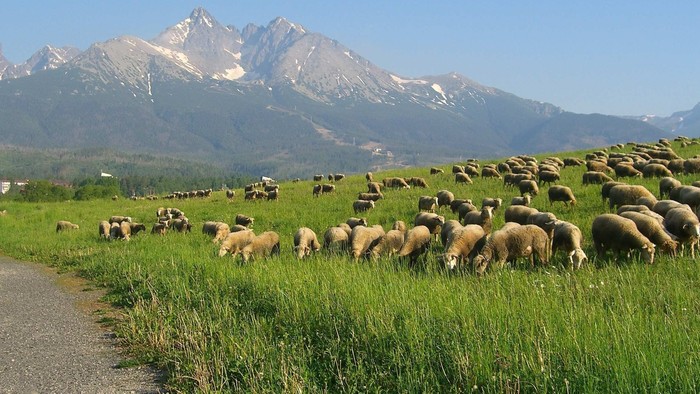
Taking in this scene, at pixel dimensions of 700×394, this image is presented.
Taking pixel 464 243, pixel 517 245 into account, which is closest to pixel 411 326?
pixel 517 245

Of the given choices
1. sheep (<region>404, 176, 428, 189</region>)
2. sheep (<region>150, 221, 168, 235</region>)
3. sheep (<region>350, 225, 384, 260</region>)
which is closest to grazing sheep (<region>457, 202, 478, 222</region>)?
sheep (<region>350, 225, 384, 260</region>)

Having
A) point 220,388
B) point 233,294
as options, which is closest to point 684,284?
point 220,388

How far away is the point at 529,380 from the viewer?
6.13 m

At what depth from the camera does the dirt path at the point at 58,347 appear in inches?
317

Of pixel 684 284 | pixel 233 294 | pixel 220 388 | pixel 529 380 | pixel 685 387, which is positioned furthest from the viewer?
pixel 233 294

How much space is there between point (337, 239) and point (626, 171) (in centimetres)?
1778

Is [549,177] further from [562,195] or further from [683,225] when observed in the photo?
[683,225]

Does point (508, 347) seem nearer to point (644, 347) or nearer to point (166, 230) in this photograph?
point (644, 347)

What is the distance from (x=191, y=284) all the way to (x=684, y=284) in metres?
9.78

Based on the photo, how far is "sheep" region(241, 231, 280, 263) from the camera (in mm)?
15908

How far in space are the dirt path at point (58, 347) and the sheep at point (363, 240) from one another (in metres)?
6.60

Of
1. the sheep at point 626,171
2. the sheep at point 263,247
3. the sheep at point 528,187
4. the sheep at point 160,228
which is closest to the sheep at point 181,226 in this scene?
the sheep at point 160,228

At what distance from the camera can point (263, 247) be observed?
1684 centimetres

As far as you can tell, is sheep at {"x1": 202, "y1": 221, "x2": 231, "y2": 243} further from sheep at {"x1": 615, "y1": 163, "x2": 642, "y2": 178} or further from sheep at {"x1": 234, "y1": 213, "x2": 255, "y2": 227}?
sheep at {"x1": 615, "y1": 163, "x2": 642, "y2": 178}
